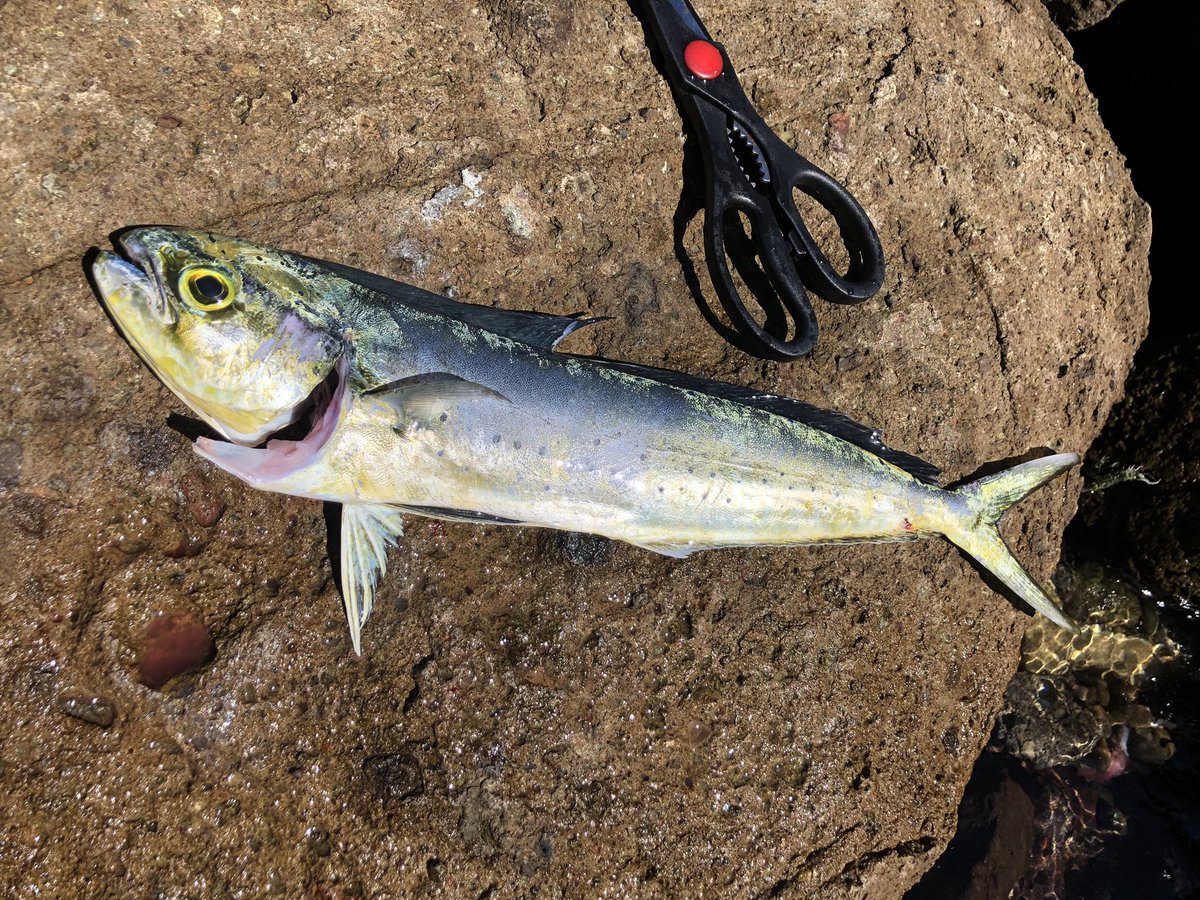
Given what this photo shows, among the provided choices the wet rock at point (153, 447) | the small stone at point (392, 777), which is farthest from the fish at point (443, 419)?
the small stone at point (392, 777)

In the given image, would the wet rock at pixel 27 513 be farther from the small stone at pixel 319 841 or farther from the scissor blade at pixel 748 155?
the scissor blade at pixel 748 155

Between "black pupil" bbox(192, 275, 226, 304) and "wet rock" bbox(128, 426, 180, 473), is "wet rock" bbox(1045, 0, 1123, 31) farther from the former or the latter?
"wet rock" bbox(128, 426, 180, 473)

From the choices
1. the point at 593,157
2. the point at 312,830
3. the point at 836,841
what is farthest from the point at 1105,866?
Answer: the point at 593,157

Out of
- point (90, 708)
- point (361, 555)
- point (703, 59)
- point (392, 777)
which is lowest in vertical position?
point (392, 777)

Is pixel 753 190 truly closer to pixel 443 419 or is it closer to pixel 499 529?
pixel 443 419

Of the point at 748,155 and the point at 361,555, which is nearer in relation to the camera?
the point at 361,555

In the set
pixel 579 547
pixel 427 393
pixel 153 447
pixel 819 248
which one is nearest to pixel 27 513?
pixel 153 447
